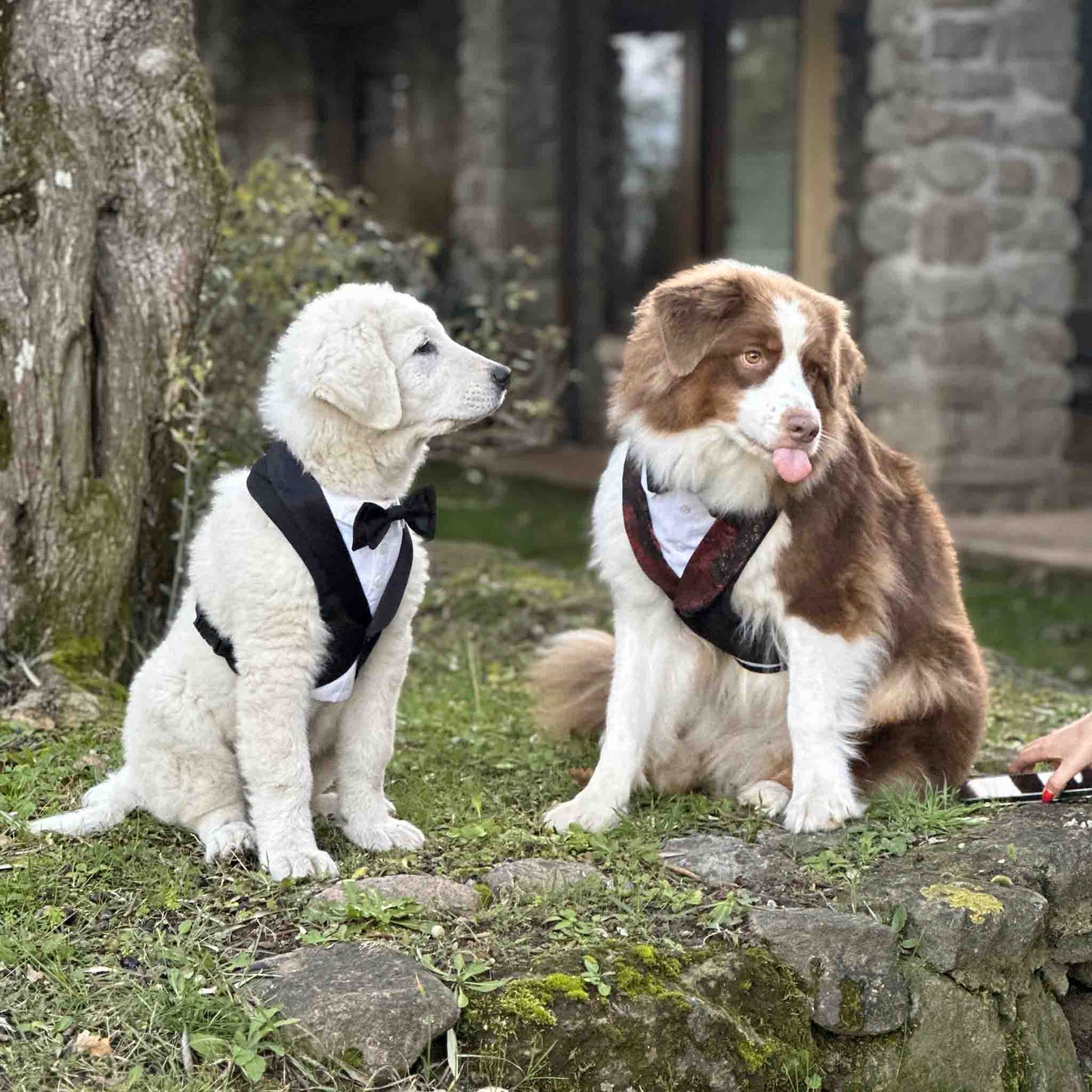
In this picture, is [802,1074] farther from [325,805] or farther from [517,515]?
[517,515]

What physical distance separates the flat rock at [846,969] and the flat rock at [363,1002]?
0.77m

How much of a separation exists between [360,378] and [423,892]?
1139mm

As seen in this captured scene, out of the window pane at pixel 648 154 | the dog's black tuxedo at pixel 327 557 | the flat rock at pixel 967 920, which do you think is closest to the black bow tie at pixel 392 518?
the dog's black tuxedo at pixel 327 557

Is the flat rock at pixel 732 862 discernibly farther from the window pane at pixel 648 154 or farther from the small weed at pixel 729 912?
the window pane at pixel 648 154

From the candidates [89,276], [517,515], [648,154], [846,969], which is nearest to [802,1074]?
[846,969]

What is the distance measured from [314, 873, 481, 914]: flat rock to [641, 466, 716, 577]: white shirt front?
0.95m

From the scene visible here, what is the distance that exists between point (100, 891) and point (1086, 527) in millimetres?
7482

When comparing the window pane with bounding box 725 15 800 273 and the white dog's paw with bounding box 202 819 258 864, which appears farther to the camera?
the window pane with bounding box 725 15 800 273

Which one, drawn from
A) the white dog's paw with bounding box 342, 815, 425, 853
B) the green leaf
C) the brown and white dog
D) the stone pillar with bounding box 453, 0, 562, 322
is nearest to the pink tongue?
the brown and white dog

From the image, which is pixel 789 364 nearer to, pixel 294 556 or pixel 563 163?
pixel 294 556

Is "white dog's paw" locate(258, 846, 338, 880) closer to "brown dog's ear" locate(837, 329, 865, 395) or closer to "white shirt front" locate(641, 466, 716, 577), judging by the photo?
"white shirt front" locate(641, 466, 716, 577)

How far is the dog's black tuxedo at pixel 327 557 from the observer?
3473 mm

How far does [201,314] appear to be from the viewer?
5586mm

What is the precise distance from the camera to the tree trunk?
4.62m
